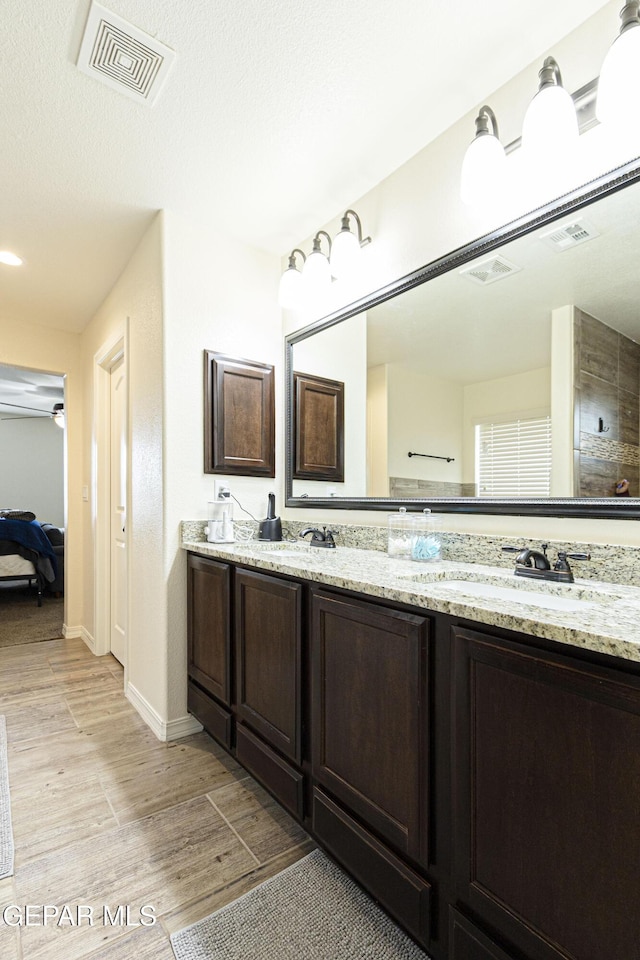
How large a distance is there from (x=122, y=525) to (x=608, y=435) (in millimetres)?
2880

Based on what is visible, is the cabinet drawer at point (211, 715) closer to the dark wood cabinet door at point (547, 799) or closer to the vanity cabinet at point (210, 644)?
the vanity cabinet at point (210, 644)

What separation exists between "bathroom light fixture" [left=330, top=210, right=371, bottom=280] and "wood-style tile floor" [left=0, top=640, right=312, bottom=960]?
218 cm

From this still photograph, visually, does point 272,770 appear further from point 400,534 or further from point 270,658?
point 400,534

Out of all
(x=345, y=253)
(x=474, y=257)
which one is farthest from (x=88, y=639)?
(x=474, y=257)

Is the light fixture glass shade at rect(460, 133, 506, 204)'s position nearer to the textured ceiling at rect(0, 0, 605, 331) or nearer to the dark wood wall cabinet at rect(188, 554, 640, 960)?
the textured ceiling at rect(0, 0, 605, 331)

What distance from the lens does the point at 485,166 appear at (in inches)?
58.2

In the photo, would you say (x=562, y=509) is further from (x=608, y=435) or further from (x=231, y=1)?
(x=231, y=1)

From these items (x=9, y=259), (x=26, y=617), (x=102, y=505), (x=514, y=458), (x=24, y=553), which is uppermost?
(x=9, y=259)

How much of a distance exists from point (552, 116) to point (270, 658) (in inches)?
71.8

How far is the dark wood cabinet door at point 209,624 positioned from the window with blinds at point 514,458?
1.04 metres

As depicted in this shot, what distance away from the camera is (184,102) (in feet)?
5.49

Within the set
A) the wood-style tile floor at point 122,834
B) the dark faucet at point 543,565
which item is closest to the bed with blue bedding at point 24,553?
the wood-style tile floor at point 122,834

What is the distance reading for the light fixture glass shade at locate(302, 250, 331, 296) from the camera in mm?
2225

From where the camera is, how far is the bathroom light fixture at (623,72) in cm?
118
